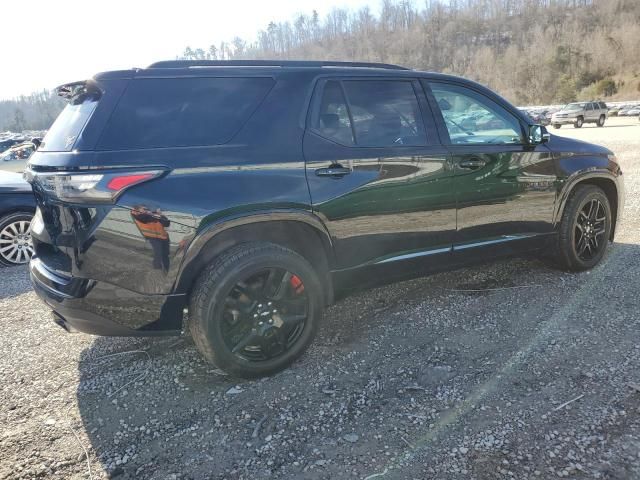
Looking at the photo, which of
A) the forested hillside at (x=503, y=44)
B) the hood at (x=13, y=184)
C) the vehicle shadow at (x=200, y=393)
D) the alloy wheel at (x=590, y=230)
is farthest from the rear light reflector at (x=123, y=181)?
the forested hillside at (x=503, y=44)

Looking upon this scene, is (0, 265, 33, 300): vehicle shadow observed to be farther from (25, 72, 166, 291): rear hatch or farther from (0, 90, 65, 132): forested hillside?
(0, 90, 65, 132): forested hillside

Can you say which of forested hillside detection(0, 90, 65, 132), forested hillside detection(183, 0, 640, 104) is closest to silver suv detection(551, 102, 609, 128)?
forested hillside detection(183, 0, 640, 104)

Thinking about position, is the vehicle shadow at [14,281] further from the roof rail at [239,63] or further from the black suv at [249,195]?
the roof rail at [239,63]

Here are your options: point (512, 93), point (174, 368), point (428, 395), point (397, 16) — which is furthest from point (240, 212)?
point (397, 16)

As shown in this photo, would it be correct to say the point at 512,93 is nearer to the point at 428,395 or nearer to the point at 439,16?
the point at 439,16

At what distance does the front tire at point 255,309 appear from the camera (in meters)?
2.76

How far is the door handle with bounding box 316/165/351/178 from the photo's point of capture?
3020 mm

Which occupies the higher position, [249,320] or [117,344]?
[249,320]

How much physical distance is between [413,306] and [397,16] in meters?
151

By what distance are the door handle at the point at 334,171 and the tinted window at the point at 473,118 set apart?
102 centimetres

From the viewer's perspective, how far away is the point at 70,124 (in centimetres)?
281

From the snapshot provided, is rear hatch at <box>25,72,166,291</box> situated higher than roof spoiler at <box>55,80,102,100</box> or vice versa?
roof spoiler at <box>55,80,102,100</box>

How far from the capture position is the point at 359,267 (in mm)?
3297

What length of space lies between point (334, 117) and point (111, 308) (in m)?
1.79
